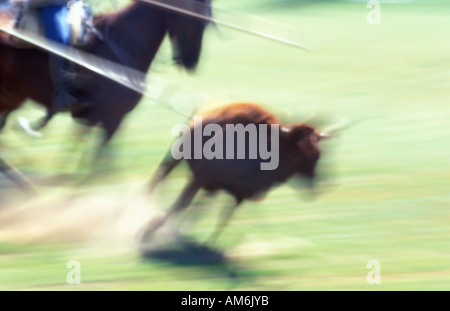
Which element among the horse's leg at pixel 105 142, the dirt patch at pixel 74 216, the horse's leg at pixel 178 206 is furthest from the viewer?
the horse's leg at pixel 105 142

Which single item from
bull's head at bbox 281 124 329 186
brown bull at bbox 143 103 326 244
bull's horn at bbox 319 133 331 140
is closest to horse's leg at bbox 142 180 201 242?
brown bull at bbox 143 103 326 244

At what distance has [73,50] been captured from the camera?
5.91 m

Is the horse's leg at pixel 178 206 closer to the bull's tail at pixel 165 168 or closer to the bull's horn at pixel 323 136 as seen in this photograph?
the bull's tail at pixel 165 168

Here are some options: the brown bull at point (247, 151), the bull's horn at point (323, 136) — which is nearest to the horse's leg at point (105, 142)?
the brown bull at point (247, 151)

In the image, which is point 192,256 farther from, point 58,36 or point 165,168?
point 58,36

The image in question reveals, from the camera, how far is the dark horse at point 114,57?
6031 mm

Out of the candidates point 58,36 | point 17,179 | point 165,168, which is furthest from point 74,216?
point 58,36

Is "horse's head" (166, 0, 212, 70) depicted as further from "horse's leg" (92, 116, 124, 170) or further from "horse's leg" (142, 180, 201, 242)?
"horse's leg" (142, 180, 201, 242)

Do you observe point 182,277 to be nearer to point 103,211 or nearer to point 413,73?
point 103,211

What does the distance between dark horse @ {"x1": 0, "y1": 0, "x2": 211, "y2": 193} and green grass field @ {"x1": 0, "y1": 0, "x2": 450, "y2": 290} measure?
18 cm

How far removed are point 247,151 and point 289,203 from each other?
1136mm

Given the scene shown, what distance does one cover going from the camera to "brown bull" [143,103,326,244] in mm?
5102

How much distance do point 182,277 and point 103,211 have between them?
117 cm

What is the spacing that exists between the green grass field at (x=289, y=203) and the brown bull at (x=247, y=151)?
22 cm
